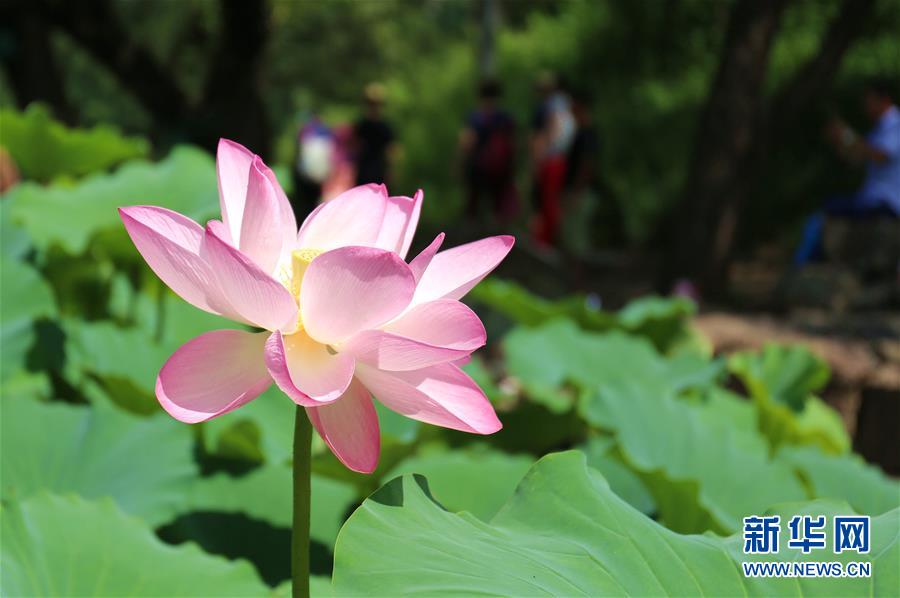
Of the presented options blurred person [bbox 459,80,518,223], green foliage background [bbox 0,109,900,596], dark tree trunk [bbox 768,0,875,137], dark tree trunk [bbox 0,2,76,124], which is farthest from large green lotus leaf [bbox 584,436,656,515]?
blurred person [bbox 459,80,518,223]

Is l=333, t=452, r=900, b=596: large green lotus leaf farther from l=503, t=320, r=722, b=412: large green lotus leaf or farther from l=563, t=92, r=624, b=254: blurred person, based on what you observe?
l=563, t=92, r=624, b=254: blurred person

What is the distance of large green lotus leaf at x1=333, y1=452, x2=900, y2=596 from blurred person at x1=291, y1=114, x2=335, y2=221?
16.6 feet

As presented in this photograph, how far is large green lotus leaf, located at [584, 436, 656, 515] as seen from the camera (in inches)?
52.5

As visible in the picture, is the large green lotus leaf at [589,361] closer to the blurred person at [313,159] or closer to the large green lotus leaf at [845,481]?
the large green lotus leaf at [845,481]

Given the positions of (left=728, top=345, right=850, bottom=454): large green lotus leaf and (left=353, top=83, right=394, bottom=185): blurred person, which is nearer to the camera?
(left=728, top=345, right=850, bottom=454): large green lotus leaf

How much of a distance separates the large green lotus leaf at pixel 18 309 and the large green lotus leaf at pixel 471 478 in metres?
0.52

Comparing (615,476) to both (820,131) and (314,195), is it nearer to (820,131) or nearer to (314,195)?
(314,195)

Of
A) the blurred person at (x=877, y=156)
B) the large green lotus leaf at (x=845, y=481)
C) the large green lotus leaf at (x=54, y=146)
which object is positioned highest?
the blurred person at (x=877, y=156)

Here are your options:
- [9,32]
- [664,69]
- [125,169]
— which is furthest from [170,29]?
[125,169]

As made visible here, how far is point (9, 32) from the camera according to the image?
5988 mm

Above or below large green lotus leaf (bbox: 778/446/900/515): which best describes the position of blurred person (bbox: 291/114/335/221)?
above

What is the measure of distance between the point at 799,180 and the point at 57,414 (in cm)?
834

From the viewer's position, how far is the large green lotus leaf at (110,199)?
1611 millimetres

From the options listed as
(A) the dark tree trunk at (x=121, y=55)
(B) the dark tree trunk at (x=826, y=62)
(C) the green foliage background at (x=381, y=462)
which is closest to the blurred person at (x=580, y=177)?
(B) the dark tree trunk at (x=826, y=62)
